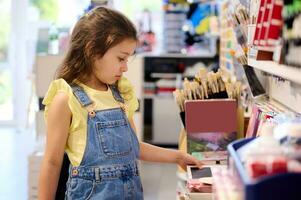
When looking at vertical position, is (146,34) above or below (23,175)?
above

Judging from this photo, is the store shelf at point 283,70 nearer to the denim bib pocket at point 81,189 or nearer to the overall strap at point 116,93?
the overall strap at point 116,93

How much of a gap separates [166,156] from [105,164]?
1.17 ft

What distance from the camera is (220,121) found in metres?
2.07

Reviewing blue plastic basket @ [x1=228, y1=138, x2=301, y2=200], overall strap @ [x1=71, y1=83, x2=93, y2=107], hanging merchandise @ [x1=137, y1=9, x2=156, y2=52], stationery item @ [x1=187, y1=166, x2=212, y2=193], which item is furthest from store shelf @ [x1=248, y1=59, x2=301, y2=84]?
hanging merchandise @ [x1=137, y1=9, x2=156, y2=52]

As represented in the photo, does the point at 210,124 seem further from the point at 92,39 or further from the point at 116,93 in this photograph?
the point at 92,39

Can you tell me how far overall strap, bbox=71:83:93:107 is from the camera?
65.0 inches

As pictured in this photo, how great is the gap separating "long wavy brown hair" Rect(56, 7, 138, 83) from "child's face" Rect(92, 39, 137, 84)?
0.02 m

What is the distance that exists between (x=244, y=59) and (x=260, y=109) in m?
0.45

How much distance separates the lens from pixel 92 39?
1.69m

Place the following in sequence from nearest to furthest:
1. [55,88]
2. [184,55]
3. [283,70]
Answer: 1. [283,70]
2. [55,88]
3. [184,55]

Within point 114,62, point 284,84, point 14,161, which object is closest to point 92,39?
point 114,62

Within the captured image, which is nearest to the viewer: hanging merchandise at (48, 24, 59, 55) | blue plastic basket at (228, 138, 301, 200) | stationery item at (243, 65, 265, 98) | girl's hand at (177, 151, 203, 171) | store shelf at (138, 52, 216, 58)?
blue plastic basket at (228, 138, 301, 200)

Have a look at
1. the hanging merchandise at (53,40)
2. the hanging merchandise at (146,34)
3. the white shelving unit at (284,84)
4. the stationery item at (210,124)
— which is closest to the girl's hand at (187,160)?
the stationery item at (210,124)

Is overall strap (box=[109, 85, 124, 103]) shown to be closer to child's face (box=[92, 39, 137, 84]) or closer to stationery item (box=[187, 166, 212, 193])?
child's face (box=[92, 39, 137, 84])
